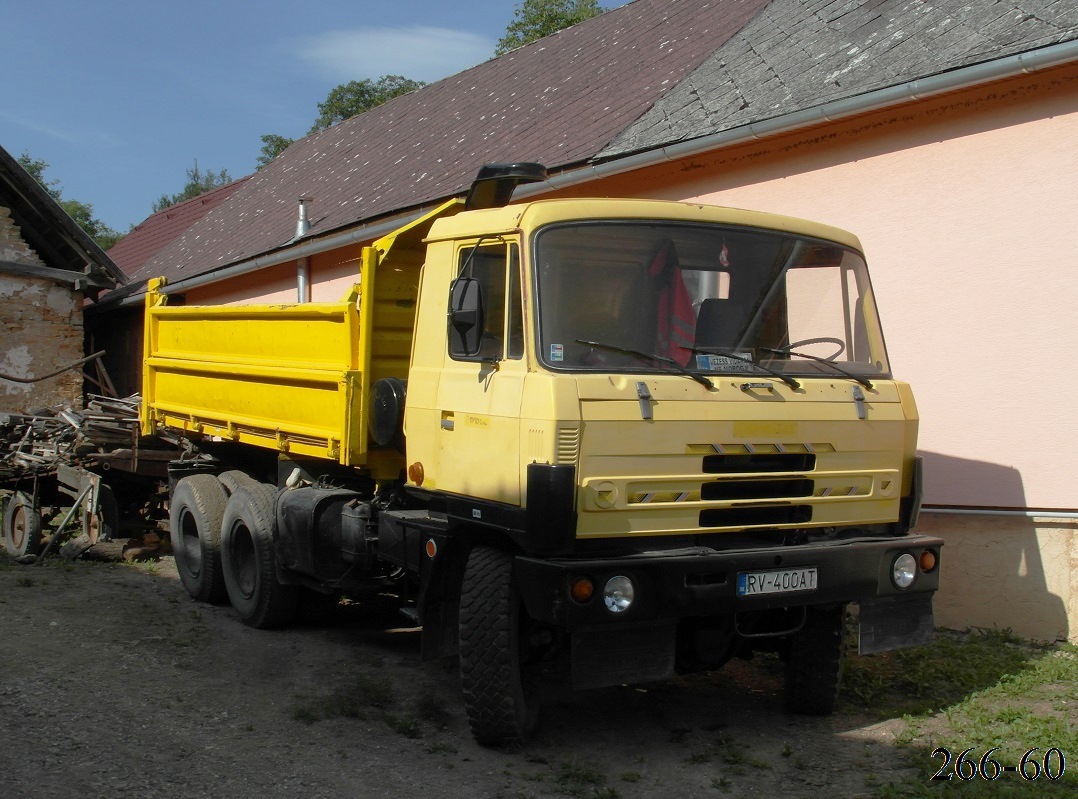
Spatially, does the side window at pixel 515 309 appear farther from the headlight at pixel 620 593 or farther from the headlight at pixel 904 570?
the headlight at pixel 904 570

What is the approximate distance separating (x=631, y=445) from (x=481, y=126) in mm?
10862

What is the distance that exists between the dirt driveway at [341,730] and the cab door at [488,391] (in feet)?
4.03

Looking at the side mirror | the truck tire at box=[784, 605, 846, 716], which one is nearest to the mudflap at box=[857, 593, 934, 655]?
the truck tire at box=[784, 605, 846, 716]

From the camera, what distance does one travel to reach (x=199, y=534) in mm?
8688

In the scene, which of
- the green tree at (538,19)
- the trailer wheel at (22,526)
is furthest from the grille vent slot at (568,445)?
the green tree at (538,19)

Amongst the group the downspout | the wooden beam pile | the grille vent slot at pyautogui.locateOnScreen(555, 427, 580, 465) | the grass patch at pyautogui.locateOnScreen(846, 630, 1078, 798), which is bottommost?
the grass patch at pyautogui.locateOnScreen(846, 630, 1078, 798)

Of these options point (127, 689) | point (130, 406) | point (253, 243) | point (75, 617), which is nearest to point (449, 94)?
point (253, 243)

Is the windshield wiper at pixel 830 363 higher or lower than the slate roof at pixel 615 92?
lower

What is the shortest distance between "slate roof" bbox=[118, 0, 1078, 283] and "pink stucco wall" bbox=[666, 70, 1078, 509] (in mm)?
441

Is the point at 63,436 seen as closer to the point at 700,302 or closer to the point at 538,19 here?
the point at 700,302

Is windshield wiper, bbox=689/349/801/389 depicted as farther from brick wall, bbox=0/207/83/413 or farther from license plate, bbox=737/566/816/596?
brick wall, bbox=0/207/83/413

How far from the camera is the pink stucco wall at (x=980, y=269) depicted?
7.34 metres

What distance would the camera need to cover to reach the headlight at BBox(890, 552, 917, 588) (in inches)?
223

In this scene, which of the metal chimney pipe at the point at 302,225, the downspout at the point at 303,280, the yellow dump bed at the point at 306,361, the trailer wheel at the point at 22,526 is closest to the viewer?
the yellow dump bed at the point at 306,361
